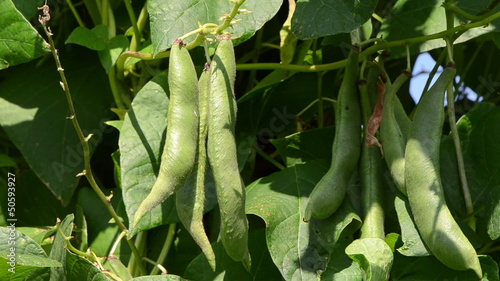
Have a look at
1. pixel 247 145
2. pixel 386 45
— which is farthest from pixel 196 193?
pixel 386 45

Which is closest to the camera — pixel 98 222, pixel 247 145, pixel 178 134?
pixel 178 134

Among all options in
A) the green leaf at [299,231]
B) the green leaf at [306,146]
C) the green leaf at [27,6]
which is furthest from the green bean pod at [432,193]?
the green leaf at [27,6]

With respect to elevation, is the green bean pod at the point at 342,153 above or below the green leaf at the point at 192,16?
below

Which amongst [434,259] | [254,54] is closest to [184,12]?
[254,54]

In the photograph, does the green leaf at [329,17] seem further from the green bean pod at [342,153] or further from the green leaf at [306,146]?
the green leaf at [306,146]

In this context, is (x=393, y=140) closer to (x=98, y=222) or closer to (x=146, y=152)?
(x=146, y=152)
